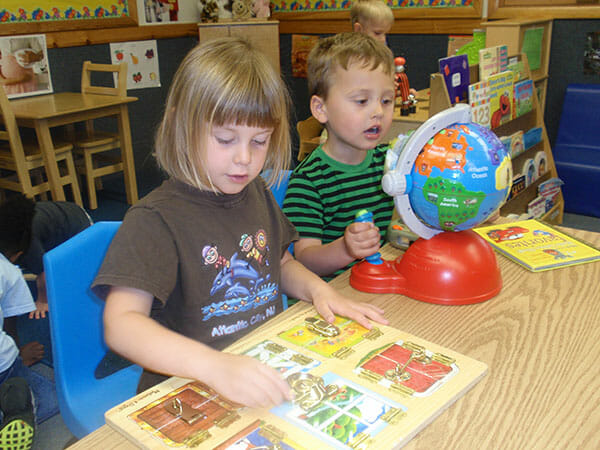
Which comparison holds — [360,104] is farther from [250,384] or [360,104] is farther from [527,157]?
[527,157]

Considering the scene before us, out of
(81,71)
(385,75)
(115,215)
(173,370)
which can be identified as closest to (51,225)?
(115,215)

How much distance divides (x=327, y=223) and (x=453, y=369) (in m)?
0.71

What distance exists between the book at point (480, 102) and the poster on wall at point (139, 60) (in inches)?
129

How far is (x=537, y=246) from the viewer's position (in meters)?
1.17

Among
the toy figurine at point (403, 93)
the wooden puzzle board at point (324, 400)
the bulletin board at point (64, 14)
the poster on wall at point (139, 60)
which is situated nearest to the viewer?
the wooden puzzle board at point (324, 400)

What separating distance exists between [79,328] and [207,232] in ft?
1.01

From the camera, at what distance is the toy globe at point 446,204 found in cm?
92

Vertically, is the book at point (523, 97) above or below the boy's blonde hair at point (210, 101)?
below

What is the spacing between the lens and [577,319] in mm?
A: 902

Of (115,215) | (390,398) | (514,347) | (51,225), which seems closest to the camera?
(390,398)

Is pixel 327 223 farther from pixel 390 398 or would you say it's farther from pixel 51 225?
pixel 51 225

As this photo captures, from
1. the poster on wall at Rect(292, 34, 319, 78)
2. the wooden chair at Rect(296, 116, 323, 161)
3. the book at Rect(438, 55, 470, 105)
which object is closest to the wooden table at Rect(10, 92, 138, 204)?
the wooden chair at Rect(296, 116, 323, 161)

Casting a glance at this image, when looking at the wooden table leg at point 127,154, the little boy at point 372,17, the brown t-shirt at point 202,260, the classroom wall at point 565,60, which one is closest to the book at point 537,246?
the brown t-shirt at point 202,260

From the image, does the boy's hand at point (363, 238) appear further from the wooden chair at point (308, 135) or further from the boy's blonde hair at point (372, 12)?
the boy's blonde hair at point (372, 12)
